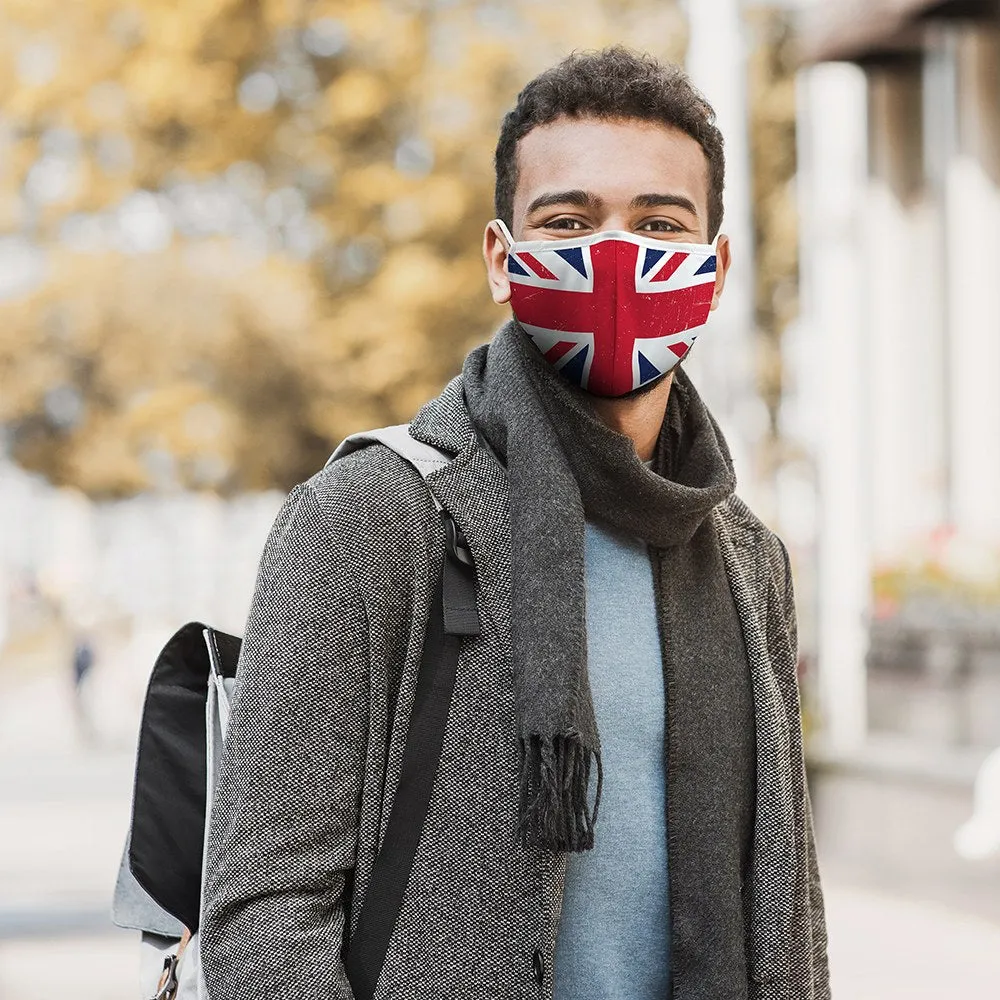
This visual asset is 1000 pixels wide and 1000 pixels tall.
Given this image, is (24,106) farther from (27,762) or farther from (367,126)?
(27,762)

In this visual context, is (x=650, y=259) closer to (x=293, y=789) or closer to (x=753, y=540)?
(x=753, y=540)

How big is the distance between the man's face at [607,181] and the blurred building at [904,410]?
7234mm

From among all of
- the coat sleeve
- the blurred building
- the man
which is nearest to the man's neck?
the man

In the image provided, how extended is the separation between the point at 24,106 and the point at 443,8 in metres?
4.15

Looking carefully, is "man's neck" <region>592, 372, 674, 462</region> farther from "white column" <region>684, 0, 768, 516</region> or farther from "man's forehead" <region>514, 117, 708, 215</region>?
"white column" <region>684, 0, 768, 516</region>

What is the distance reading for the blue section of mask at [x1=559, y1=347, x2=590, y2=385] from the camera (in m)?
2.29

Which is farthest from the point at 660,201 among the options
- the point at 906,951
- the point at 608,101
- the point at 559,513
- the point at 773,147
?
the point at 773,147

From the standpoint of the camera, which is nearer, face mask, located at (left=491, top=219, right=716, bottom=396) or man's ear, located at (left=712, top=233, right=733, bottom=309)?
face mask, located at (left=491, top=219, right=716, bottom=396)

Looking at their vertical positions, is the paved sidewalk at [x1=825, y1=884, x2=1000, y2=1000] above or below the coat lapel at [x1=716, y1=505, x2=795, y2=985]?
below

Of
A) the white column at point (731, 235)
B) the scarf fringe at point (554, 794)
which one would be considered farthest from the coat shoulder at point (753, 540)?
the white column at point (731, 235)

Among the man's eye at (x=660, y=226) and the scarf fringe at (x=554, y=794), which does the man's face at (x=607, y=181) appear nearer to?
the man's eye at (x=660, y=226)

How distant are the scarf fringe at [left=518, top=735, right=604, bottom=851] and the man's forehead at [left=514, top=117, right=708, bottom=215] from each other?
0.73 metres

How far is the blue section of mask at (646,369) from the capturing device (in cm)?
230

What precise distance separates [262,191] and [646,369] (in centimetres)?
1482
